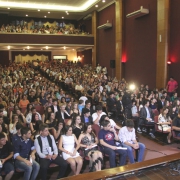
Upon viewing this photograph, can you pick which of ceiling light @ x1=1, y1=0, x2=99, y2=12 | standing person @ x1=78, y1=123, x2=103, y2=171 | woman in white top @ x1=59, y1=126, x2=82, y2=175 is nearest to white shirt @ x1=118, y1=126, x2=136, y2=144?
standing person @ x1=78, y1=123, x2=103, y2=171

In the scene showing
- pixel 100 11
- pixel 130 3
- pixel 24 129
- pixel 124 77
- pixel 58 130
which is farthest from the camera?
pixel 100 11

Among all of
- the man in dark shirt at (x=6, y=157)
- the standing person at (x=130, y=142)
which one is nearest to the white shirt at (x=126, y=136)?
the standing person at (x=130, y=142)

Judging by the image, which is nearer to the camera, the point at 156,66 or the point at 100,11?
the point at 156,66

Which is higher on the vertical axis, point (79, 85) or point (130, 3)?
point (130, 3)

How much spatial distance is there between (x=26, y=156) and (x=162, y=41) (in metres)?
7.98

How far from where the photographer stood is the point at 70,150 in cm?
391

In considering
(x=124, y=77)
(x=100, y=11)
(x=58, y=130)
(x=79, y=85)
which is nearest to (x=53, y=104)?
(x=58, y=130)

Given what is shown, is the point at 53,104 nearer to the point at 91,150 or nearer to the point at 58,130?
the point at 58,130

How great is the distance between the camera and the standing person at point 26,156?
337cm

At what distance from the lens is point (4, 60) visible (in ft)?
61.8

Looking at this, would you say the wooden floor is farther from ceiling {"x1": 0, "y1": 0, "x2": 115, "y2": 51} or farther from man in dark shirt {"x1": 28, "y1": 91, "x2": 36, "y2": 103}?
ceiling {"x1": 0, "y1": 0, "x2": 115, "y2": 51}

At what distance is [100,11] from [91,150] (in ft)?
45.2

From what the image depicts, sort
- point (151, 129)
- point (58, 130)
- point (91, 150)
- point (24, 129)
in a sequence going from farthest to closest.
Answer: point (151, 129), point (58, 130), point (91, 150), point (24, 129)

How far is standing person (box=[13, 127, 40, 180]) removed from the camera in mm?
3367
